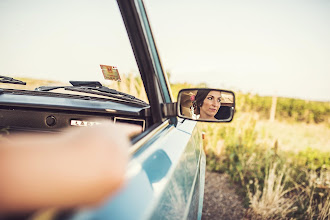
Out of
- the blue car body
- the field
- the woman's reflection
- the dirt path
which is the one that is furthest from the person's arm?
the dirt path

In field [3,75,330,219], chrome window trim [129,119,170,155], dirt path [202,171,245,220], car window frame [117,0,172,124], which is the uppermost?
car window frame [117,0,172,124]

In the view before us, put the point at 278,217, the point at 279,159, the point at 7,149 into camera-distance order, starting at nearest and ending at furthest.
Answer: the point at 7,149 < the point at 278,217 < the point at 279,159

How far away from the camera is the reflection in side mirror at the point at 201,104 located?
1729mm

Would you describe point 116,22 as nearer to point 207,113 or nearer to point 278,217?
point 207,113

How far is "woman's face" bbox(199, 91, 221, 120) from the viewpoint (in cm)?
177

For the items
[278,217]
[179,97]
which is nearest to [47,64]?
[179,97]

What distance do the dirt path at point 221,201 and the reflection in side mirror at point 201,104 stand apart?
280 centimetres

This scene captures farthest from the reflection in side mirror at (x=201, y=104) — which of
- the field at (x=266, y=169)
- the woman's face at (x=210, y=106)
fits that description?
the field at (x=266, y=169)

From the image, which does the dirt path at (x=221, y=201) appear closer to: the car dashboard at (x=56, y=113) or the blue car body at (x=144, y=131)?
the blue car body at (x=144, y=131)

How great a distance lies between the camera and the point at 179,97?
67.1 inches

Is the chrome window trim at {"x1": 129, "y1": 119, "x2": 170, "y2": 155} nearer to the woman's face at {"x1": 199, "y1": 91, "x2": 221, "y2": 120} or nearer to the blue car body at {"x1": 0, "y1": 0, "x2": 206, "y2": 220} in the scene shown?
the blue car body at {"x1": 0, "y1": 0, "x2": 206, "y2": 220}

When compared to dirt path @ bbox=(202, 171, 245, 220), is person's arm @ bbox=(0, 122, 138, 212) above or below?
above

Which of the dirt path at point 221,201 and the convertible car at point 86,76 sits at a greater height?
the convertible car at point 86,76

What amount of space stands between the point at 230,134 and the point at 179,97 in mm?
4683
